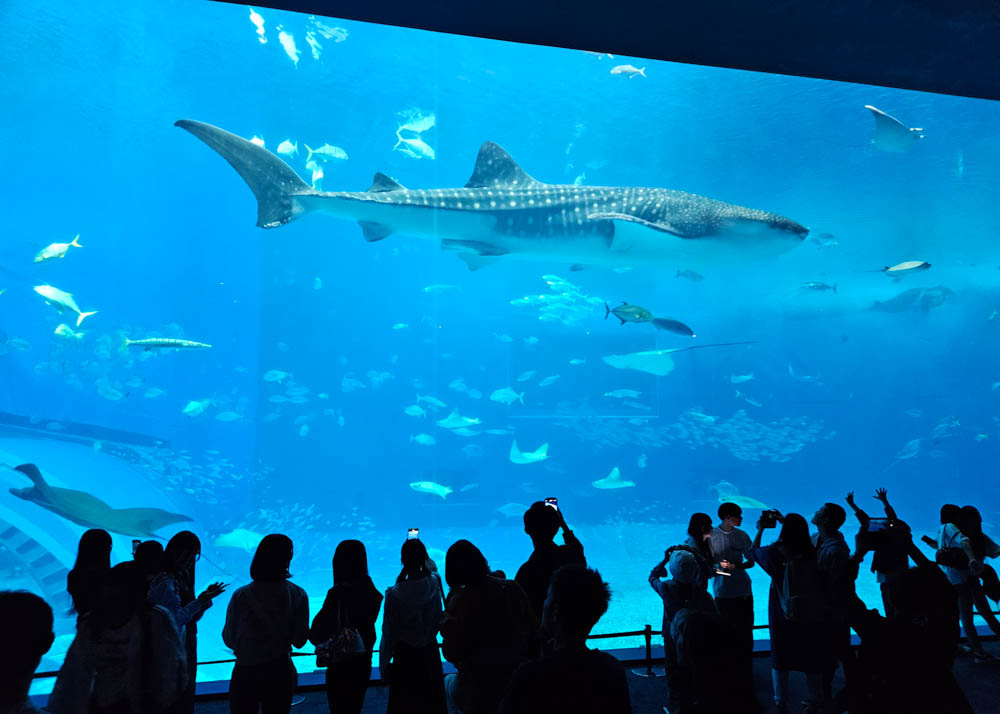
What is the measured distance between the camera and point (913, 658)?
1489mm

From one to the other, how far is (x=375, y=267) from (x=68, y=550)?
108 feet

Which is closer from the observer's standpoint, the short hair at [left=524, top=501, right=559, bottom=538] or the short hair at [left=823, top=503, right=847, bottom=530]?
the short hair at [left=524, top=501, right=559, bottom=538]

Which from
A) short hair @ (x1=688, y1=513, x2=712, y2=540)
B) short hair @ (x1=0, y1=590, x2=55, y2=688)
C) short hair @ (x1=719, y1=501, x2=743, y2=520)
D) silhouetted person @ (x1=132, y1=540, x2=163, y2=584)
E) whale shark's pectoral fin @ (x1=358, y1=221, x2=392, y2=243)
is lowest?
short hair @ (x1=0, y1=590, x2=55, y2=688)

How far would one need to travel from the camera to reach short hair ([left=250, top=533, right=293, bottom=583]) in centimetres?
238

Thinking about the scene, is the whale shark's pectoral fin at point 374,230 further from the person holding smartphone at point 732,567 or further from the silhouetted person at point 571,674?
the silhouetted person at point 571,674

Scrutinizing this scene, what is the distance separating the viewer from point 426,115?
26.5 meters

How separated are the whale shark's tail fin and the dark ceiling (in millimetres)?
2532

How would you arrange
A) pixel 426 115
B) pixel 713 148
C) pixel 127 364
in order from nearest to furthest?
pixel 713 148 → pixel 426 115 → pixel 127 364

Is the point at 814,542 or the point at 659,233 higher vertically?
the point at 659,233

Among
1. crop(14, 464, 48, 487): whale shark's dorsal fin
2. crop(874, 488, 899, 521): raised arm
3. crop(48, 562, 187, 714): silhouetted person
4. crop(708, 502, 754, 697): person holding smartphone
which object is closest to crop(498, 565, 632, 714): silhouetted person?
crop(48, 562, 187, 714): silhouetted person

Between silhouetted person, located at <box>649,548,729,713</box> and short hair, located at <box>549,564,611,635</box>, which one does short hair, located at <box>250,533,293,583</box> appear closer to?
short hair, located at <box>549,564,611,635</box>

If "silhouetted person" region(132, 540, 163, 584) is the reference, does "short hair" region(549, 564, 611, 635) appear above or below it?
below

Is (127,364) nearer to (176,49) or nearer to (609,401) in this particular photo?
(176,49)

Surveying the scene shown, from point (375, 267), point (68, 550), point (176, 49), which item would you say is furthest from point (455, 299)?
point (68, 550)
